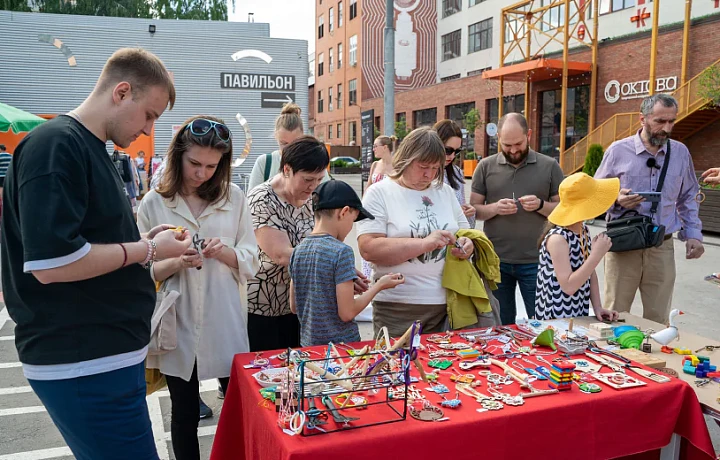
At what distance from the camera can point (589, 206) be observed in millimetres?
2906

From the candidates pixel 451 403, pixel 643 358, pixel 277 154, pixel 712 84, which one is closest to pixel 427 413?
pixel 451 403

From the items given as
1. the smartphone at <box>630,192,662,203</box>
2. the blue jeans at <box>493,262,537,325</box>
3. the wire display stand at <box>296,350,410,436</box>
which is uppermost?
the smartphone at <box>630,192,662,203</box>

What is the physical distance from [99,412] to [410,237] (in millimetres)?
1669

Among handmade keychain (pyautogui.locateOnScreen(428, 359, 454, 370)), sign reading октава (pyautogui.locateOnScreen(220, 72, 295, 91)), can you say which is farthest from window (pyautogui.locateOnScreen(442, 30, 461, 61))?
handmade keychain (pyautogui.locateOnScreen(428, 359, 454, 370))

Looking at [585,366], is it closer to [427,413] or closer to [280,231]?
[427,413]

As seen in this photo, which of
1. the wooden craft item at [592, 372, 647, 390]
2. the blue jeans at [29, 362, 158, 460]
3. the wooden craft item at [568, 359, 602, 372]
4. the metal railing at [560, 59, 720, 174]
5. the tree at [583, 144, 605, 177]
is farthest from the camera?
the metal railing at [560, 59, 720, 174]

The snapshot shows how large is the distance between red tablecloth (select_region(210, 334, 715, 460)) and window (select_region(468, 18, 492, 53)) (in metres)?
32.8

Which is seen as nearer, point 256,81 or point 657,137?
point 657,137

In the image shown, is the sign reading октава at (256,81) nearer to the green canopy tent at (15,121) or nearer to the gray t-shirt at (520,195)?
the green canopy tent at (15,121)

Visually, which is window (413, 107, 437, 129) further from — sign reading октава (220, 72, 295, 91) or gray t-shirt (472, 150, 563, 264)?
gray t-shirt (472, 150, 563, 264)

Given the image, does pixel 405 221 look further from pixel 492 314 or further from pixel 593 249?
pixel 593 249

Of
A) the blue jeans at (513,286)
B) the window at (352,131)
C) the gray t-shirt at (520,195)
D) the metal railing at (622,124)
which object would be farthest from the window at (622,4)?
the window at (352,131)

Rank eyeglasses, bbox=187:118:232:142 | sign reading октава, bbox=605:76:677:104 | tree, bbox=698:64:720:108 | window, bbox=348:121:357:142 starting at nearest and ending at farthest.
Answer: eyeglasses, bbox=187:118:232:142 < tree, bbox=698:64:720:108 < sign reading октава, bbox=605:76:677:104 < window, bbox=348:121:357:142

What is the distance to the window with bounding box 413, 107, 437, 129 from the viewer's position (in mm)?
34000
